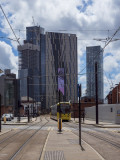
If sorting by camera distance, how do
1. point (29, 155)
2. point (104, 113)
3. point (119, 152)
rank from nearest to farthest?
point (29, 155) < point (119, 152) < point (104, 113)

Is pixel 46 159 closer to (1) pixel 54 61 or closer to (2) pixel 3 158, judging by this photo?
(2) pixel 3 158

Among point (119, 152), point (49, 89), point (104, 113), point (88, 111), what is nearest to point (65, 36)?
point (49, 89)

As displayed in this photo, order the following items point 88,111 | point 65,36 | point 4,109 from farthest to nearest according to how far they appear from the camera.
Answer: point 65,36 → point 4,109 → point 88,111

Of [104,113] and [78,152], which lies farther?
[104,113]

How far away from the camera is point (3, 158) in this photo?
39.2ft

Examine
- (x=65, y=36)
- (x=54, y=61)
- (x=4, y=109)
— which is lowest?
(x=4, y=109)

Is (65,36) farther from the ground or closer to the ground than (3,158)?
farther from the ground

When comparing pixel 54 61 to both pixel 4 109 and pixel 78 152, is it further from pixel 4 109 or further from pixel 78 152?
pixel 78 152

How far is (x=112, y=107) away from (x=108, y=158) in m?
36.9

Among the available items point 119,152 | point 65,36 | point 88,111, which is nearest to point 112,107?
point 88,111

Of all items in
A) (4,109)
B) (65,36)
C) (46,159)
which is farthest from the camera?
(65,36)

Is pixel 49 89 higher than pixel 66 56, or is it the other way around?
pixel 66 56

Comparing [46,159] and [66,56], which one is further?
[66,56]

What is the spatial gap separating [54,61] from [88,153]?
13924cm
